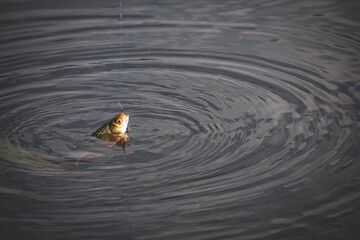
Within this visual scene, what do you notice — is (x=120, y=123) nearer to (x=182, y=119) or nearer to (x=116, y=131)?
(x=116, y=131)

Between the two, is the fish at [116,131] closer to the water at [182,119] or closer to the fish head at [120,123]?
the fish head at [120,123]

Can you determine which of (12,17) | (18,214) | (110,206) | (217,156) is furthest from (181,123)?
(12,17)

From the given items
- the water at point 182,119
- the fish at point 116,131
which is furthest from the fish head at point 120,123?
the water at point 182,119

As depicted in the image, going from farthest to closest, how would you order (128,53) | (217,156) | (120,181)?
(128,53) → (217,156) → (120,181)

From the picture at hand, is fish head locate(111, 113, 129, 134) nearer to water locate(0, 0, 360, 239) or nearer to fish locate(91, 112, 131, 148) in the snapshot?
fish locate(91, 112, 131, 148)

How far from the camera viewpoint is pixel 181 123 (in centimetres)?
689

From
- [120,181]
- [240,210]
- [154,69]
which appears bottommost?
[240,210]

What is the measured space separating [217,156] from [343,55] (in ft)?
14.5

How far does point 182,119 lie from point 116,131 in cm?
104

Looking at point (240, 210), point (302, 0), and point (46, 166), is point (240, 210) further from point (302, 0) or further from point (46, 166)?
point (302, 0)

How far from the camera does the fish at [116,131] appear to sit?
6.41 metres

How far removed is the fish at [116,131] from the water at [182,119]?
0.14 metres

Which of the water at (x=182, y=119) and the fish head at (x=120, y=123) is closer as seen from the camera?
the water at (x=182, y=119)

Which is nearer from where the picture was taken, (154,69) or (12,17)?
(154,69)
